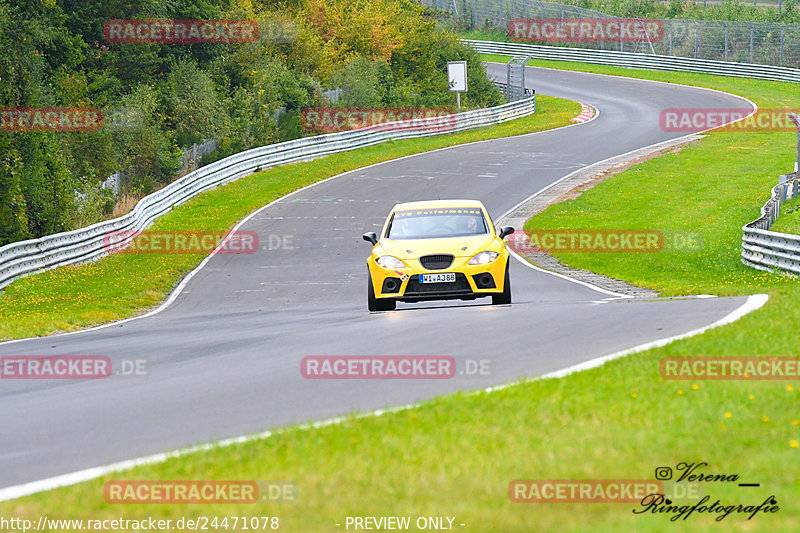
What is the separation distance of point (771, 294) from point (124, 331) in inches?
375

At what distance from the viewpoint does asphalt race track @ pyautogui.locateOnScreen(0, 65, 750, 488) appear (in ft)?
26.3

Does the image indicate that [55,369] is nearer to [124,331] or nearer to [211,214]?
[124,331]

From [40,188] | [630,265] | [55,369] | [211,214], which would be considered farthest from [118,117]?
[55,369]

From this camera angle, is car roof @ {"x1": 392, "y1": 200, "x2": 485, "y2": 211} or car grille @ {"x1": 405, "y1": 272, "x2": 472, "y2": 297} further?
car roof @ {"x1": 392, "y1": 200, "x2": 485, "y2": 211}

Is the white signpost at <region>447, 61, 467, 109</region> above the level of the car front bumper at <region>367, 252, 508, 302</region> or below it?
above

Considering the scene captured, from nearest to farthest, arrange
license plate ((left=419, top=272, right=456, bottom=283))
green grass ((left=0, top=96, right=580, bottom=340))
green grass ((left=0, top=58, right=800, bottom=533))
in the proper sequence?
green grass ((left=0, top=58, right=800, bottom=533)), license plate ((left=419, top=272, right=456, bottom=283)), green grass ((left=0, top=96, right=580, bottom=340))


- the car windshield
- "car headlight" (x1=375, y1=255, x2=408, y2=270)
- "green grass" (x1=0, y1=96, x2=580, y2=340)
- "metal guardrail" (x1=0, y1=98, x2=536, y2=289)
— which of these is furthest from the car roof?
"metal guardrail" (x1=0, y1=98, x2=536, y2=289)

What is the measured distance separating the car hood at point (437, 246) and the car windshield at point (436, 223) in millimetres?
319

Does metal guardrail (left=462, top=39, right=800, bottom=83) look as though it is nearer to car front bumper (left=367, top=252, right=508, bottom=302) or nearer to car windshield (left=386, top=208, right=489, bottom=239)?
car windshield (left=386, top=208, right=489, bottom=239)

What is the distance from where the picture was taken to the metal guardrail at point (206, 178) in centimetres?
2319

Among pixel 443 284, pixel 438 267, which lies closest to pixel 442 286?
pixel 443 284

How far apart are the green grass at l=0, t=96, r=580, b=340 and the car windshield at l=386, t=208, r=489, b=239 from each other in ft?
18.9

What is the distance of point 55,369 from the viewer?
11695mm

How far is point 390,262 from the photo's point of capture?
15.3m
